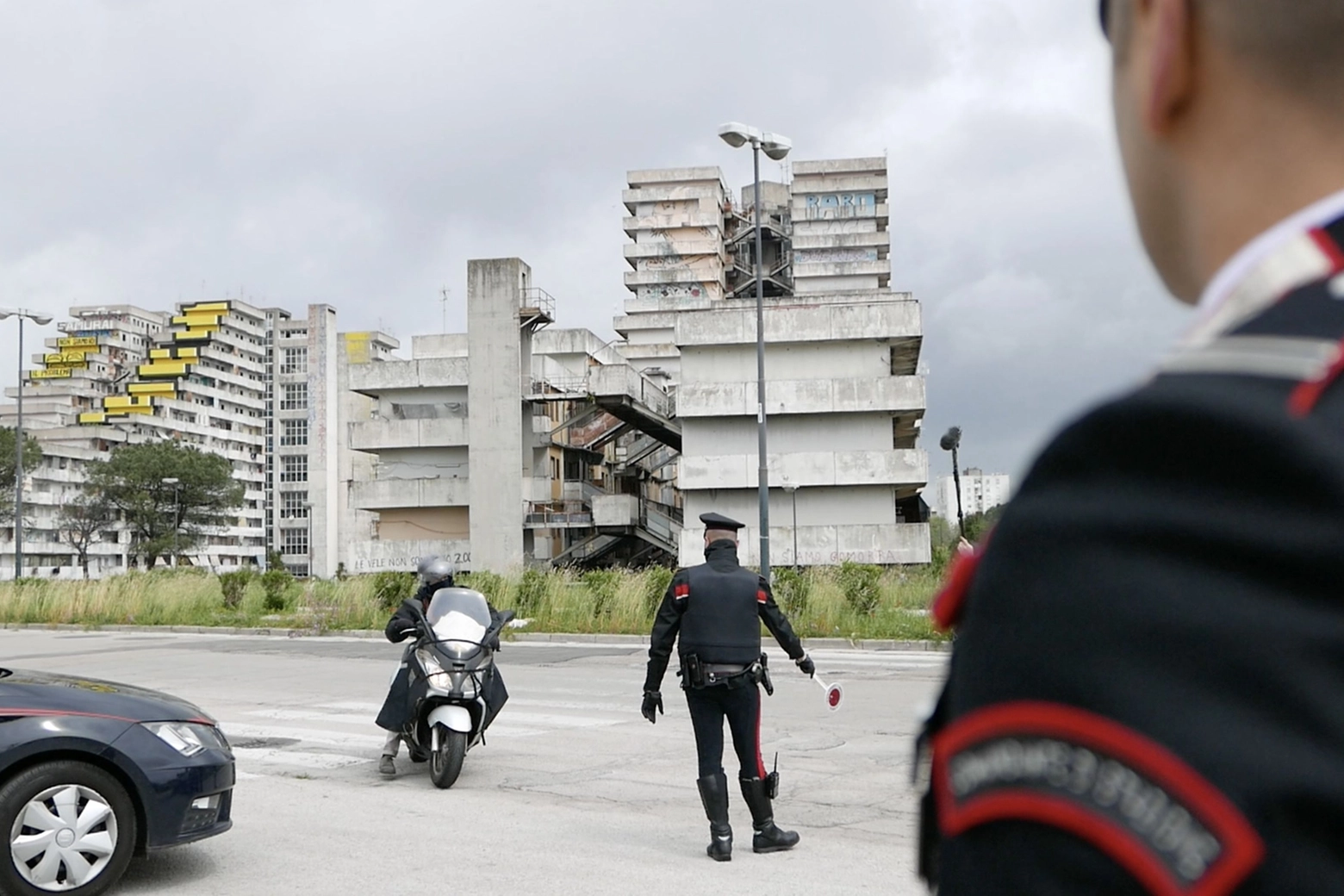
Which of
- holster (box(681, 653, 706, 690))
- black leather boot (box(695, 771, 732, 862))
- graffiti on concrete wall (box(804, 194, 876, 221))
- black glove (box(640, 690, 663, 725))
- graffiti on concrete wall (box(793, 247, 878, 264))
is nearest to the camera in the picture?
black leather boot (box(695, 771, 732, 862))

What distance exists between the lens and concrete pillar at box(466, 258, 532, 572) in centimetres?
6162

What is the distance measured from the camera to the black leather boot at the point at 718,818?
762cm

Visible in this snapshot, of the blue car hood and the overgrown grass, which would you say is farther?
the overgrown grass

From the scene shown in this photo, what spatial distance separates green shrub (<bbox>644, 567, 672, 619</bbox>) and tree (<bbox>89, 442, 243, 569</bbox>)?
3218 inches

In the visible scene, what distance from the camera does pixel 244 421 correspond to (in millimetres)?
171250

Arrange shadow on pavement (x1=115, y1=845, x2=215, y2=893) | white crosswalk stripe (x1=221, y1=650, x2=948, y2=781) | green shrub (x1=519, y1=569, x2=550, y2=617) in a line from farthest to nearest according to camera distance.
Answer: green shrub (x1=519, y1=569, x2=550, y2=617)
white crosswalk stripe (x1=221, y1=650, x2=948, y2=781)
shadow on pavement (x1=115, y1=845, x2=215, y2=893)

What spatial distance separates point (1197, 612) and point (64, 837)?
6902 mm

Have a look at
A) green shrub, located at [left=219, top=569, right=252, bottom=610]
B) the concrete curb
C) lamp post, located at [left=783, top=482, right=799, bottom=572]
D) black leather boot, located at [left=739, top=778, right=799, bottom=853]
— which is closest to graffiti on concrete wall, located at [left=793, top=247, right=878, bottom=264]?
lamp post, located at [left=783, top=482, right=799, bottom=572]

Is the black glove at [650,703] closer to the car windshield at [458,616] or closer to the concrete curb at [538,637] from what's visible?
the car windshield at [458,616]

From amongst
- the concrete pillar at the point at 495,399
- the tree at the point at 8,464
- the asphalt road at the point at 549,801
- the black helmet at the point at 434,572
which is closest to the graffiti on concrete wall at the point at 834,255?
the concrete pillar at the point at 495,399

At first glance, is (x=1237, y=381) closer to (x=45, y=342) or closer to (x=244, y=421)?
(x=244, y=421)

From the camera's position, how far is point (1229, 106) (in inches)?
31.3

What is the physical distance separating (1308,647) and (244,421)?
17965 cm

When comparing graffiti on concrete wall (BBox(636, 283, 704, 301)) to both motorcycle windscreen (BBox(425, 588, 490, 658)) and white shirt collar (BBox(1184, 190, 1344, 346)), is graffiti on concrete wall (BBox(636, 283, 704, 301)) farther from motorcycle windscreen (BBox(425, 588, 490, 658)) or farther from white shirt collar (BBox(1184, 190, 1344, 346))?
white shirt collar (BBox(1184, 190, 1344, 346))
